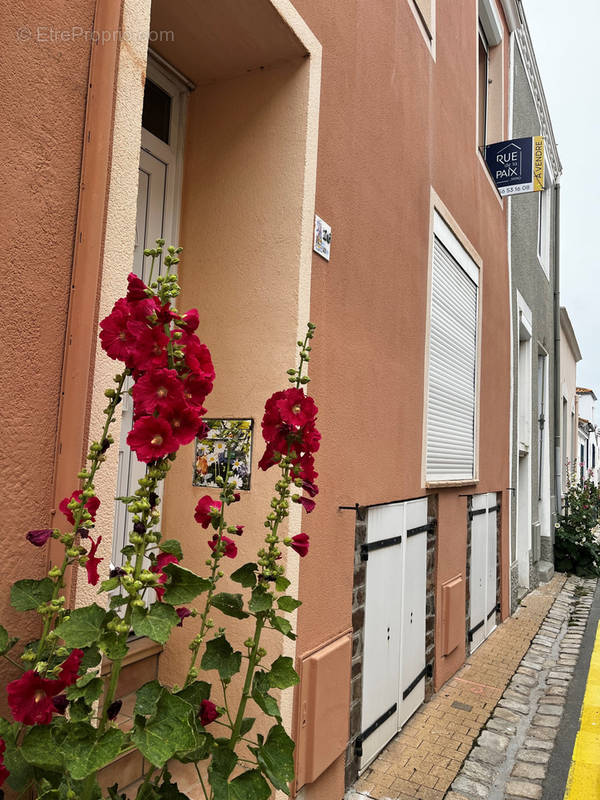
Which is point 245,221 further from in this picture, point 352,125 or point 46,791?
point 46,791

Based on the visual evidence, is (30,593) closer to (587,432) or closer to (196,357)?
(196,357)

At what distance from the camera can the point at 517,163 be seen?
25.1ft

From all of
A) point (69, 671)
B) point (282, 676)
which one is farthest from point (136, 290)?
point (282, 676)

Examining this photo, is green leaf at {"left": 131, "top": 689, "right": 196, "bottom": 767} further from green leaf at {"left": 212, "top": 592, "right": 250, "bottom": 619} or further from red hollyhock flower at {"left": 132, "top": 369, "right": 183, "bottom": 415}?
red hollyhock flower at {"left": 132, "top": 369, "right": 183, "bottom": 415}

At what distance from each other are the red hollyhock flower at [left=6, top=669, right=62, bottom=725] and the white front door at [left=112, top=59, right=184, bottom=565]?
1643mm

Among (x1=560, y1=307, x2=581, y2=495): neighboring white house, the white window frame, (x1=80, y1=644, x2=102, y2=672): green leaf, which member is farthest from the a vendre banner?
(x1=560, y1=307, x2=581, y2=495): neighboring white house

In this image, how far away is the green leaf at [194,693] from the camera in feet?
4.67

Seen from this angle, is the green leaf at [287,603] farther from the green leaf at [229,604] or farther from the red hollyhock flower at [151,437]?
the red hollyhock flower at [151,437]

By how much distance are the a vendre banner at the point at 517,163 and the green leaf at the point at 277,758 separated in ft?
24.6

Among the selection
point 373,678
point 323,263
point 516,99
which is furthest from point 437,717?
point 516,99

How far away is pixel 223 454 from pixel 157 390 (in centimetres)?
187

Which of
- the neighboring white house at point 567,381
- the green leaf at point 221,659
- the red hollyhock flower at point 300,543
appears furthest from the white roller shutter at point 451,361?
the neighboring white house at point 567,381

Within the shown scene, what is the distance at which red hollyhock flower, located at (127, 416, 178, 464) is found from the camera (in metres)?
1.22

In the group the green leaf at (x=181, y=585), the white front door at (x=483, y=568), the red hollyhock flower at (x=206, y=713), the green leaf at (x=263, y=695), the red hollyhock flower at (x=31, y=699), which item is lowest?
the white front door at (x=483, y=568)
